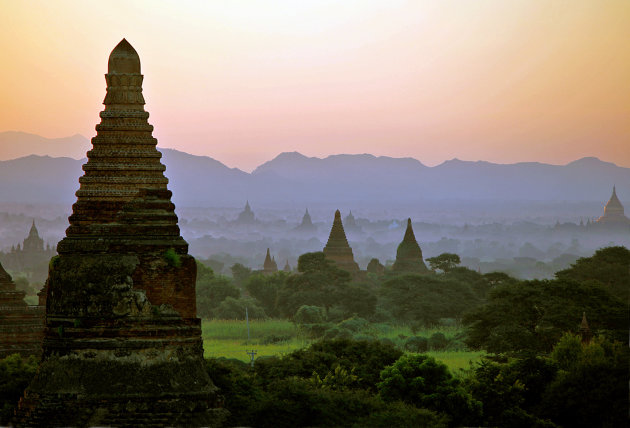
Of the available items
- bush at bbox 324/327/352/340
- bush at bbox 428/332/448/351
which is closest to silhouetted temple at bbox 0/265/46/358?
bush at bbox 428/332/448/351

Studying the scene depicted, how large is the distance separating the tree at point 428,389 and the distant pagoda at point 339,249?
75.9 metres

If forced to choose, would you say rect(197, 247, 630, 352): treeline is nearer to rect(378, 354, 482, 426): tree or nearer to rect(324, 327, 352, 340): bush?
rect(324, 327, 352, 340): bush

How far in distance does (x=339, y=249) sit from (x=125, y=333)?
8558 centimetres

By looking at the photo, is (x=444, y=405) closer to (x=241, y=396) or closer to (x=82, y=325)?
(x=241, y=396)

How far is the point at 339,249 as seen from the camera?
10744 centimetres

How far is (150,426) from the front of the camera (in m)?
21.6

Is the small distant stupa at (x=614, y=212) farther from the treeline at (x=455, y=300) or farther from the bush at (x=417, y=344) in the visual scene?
the bush at (x=417, y=344)

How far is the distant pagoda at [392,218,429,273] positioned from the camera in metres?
115

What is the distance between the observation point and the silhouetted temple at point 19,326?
32.9 meters

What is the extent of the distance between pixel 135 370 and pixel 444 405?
9307 millimetres

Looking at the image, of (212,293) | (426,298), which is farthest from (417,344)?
(212,293)

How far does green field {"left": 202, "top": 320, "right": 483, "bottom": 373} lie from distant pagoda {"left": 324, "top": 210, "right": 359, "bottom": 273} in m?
24.6

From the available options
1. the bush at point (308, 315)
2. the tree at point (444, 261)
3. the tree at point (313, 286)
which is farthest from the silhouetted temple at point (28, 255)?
the bush at point (308, 315)

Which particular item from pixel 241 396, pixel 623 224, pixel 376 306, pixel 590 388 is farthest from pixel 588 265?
pixel 623 224
